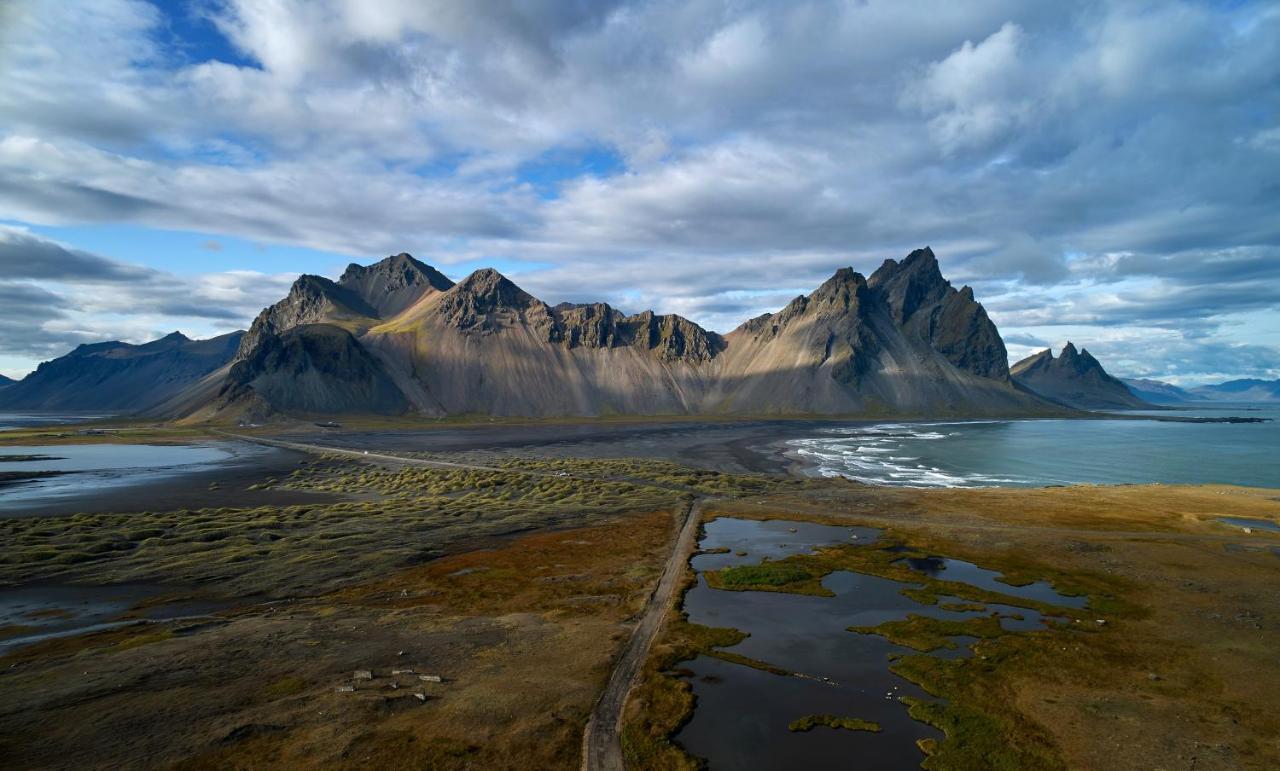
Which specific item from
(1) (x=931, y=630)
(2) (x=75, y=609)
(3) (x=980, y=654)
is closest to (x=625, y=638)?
(1) (x=931, y=630)

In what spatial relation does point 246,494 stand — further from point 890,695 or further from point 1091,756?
point 1091,756

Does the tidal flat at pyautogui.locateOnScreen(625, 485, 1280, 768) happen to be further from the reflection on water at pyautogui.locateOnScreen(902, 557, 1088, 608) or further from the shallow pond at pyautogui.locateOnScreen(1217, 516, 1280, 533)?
the shallow pond at pyautogui.locateOnScreen(1217, 516, 1280, 533)

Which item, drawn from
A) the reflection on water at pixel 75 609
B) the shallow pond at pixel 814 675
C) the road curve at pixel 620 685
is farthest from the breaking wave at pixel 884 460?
the reflection on water at pixel 75 609

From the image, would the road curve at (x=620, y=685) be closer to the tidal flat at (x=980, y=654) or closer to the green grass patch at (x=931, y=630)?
the tidal flat at (x=980, y=654)

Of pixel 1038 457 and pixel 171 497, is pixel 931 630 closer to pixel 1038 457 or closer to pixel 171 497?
pixel 171 497

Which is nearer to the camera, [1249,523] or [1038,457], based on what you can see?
[1249,523]

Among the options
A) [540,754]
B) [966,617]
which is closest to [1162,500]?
[966,617]

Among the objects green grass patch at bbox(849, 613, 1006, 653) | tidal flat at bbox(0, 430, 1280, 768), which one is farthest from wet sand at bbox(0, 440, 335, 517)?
green grass patch at bbox(849, 613, 1006, 653)
